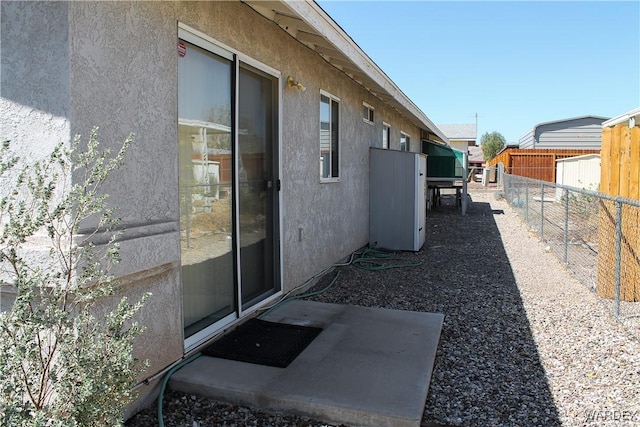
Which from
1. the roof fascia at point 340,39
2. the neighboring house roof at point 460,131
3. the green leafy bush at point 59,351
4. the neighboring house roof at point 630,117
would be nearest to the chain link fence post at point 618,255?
the roof fascia at point 340,39

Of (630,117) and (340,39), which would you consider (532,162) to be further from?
(340,39)

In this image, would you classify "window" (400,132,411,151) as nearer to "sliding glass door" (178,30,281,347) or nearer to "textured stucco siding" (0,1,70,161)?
"sliding glass door" (178,30,281,347)

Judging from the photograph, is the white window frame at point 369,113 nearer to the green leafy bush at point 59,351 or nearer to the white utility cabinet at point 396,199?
the white utility cabinet at point 396,199

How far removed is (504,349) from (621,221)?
2328mm

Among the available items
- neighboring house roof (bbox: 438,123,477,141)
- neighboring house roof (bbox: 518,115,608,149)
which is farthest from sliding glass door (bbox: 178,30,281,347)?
neighboring house roof (bbox: 438,123,477,141)

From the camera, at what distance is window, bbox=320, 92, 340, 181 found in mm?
7020

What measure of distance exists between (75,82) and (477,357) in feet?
11.7

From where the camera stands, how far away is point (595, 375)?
3.88 m

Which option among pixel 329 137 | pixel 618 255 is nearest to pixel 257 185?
pixel 329 137

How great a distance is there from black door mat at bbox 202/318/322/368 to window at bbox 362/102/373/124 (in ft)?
18.4

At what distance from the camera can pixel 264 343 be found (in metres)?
4.16

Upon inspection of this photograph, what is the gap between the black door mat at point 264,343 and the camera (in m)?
3.83

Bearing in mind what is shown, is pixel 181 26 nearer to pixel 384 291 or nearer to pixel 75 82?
pixel 75 82

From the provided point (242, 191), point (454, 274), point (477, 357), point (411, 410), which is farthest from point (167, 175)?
point (454, 274)
